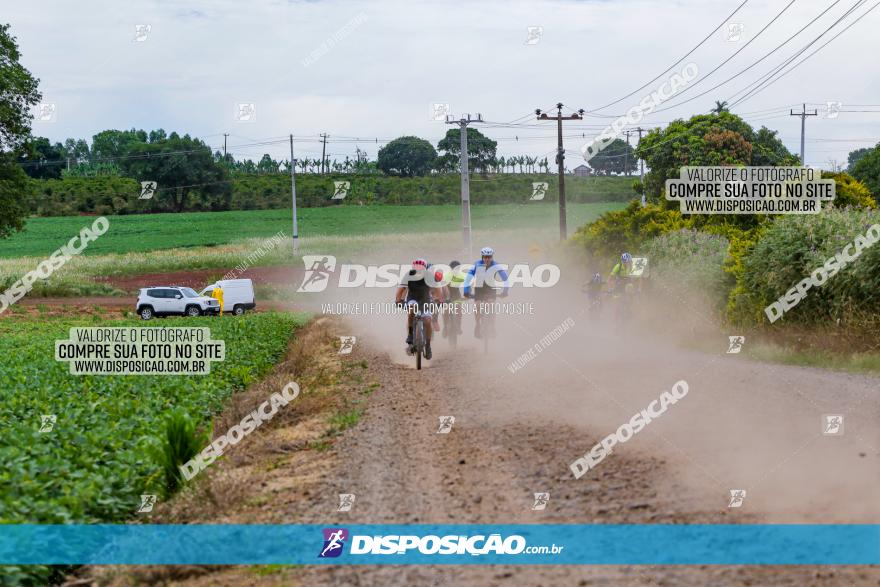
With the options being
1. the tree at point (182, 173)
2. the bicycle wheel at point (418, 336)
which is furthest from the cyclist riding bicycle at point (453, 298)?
the tree at point (182, 173)

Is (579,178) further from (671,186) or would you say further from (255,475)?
(255,475)

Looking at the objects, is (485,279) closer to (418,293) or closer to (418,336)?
(418,293)

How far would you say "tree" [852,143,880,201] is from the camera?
5566 centimetres

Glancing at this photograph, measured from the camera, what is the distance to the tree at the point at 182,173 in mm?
105750

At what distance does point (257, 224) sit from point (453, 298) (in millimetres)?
83951

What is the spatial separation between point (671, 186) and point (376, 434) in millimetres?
34654

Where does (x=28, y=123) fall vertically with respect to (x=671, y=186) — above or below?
above

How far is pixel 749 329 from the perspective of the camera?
22.5 metres

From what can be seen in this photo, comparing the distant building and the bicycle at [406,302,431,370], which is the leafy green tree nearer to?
the distant building

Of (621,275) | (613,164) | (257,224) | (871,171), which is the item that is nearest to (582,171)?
(613,164)

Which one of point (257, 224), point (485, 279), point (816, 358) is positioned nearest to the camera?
point (816, 358)

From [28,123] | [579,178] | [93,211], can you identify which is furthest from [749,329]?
[579,178]

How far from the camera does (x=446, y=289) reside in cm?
2058

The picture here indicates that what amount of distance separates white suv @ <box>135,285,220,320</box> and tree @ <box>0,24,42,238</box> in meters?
7.00
